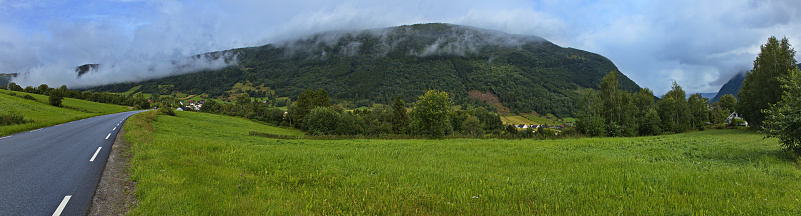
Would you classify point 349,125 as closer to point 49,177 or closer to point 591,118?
point 591,118

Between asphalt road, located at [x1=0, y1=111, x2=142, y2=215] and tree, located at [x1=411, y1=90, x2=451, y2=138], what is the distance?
3769 cm

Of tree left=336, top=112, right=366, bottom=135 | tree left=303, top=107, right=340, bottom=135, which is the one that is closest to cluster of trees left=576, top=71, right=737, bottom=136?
tree left=336, top=112, right=366, bottom=135

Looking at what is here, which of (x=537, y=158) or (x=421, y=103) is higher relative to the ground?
(x=421, y=103)

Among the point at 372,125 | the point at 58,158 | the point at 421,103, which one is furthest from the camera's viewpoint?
the point at 372,125

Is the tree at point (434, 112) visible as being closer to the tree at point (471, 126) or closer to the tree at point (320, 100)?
the tree at point (320, 100)

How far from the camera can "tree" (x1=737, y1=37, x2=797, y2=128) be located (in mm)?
38938

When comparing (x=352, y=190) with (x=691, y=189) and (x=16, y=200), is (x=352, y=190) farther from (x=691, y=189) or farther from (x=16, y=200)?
(x=691, y=189)

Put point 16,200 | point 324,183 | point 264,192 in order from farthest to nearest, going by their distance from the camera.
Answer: point 324,183
point 264,192
point 16,200

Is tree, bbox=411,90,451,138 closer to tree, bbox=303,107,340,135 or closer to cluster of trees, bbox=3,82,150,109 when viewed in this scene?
tree, bbox=303,107,340,135

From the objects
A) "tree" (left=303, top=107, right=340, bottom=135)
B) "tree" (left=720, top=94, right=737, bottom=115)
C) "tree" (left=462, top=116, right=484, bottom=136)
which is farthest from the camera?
"tree" (left=720, top=94, right=737, bottom=115)

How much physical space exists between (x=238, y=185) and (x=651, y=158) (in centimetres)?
1646

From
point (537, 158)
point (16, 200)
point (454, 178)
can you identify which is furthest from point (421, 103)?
point (16, 200)

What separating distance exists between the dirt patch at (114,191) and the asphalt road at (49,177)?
146mm

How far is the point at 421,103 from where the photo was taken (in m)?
47.5
